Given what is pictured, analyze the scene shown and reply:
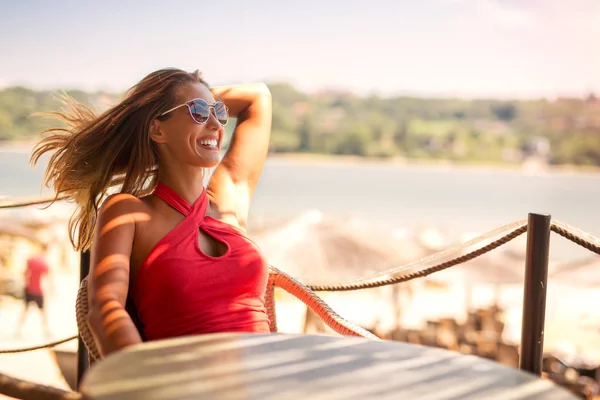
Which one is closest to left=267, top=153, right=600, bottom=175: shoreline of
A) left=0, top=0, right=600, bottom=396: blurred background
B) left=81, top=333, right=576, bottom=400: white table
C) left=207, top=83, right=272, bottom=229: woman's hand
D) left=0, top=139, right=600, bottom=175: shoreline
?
left=0, top=139, right=600, bottom=175: shoreline

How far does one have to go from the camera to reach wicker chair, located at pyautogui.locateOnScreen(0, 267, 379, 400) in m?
1.34

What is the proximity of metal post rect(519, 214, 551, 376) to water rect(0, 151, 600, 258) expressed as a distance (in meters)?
38.9

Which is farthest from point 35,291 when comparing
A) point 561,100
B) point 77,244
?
point 561,100

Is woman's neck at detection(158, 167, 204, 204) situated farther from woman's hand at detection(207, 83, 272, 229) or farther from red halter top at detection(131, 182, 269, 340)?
woman's hand at detection(207, 83, 272, 229)

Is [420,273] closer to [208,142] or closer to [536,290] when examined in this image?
[536,290]

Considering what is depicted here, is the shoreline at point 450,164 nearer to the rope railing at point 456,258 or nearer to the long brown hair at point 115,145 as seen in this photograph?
the rope railing at point 456,258

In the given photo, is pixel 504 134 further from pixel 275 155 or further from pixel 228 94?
pixel 228 94

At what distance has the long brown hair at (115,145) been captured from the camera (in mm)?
1906

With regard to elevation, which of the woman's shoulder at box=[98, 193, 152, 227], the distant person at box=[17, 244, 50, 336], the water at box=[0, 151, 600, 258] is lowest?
the water at box=[0, 151, 600, 258]

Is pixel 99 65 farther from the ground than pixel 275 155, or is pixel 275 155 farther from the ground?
pixel 99 65

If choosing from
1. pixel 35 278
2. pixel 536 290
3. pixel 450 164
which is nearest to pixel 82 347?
pixel 536 290

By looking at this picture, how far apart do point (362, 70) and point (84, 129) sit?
56.5 meters

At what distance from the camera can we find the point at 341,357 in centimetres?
127

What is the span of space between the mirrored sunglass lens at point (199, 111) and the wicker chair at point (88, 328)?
0.54 metres
